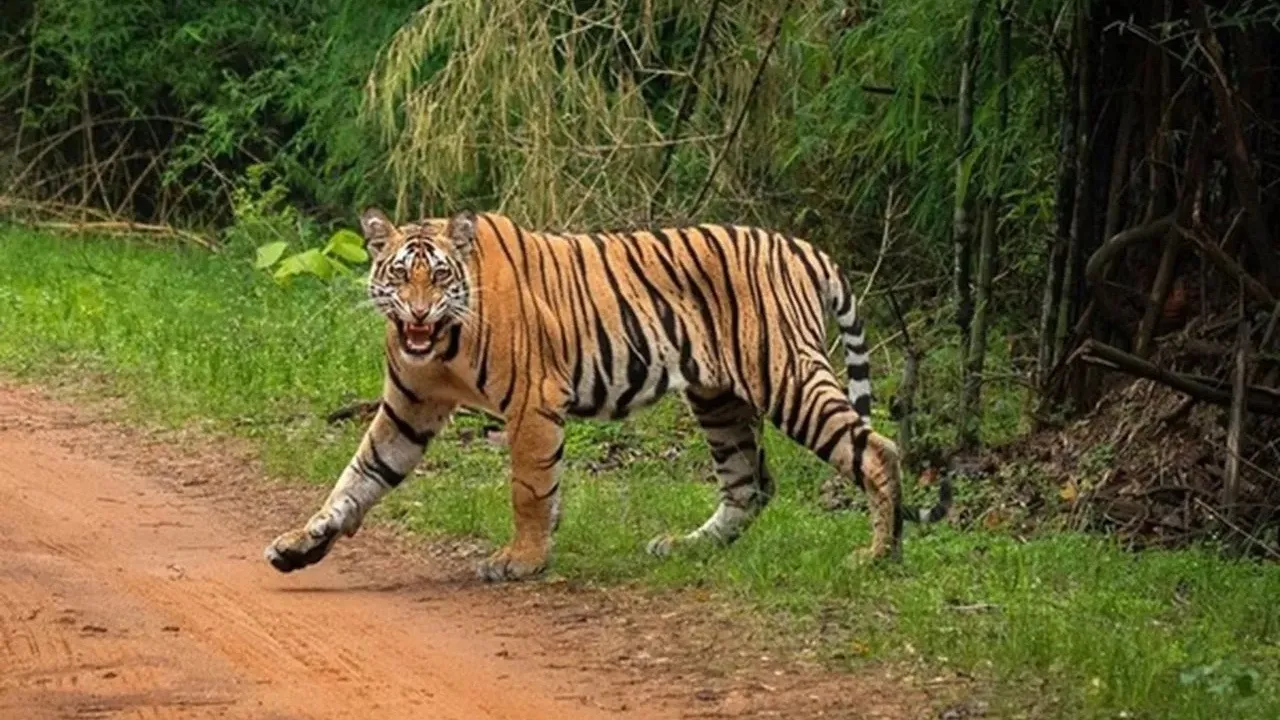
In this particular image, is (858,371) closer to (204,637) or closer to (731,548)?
(731,548)

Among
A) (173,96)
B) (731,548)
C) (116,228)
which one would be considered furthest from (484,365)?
(173,96)

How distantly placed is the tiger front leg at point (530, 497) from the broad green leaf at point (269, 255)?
8058mm

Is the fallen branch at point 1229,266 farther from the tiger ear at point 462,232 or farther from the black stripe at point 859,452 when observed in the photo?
the tiger ear at point 462,232

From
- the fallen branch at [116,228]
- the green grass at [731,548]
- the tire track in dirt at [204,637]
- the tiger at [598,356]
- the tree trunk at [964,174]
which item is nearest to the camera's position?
the tire track in dirt at [204,637]

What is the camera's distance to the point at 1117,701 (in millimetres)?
6496

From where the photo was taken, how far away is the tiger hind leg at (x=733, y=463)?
30.6 feet

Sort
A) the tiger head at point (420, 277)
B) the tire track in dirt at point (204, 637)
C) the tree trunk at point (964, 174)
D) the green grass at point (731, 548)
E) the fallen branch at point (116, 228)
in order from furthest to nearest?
the fallen branch at point (116, 228) → the tree trunk at point (964, 174) → the tiger head at point (420, 277) → the green grass at point (731, 548) → the tire track in dirt at point (204, 637)

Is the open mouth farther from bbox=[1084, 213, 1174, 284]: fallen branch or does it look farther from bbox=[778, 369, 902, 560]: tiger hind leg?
bbox=[1084, 213, 1174, 284]: fallen branch

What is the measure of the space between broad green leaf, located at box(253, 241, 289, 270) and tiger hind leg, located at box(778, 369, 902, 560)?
26.1 ft

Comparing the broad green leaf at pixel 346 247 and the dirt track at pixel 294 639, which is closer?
the dirt track at pixel 294 639

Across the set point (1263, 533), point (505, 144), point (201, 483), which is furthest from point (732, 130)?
point (1263, 533)

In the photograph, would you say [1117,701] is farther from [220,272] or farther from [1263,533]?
[220,272]

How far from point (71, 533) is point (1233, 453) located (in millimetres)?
4285

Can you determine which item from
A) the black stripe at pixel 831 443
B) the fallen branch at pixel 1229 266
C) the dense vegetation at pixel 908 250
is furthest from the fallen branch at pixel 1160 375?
the black stripe at pixel 831 443
